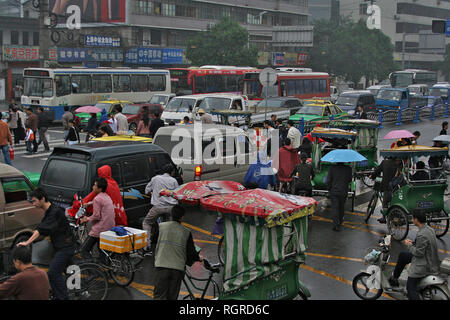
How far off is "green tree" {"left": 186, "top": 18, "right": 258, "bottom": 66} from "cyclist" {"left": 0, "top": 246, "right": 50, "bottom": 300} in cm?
5205

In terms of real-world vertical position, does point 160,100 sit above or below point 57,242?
above

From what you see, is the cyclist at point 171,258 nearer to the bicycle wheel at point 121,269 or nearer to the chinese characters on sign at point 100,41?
the bicycle wheel at point 121,269

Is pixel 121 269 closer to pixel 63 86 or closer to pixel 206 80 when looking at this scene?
pixel 63 86

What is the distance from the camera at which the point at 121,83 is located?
34.8 m

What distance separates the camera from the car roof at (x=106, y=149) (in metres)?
9.76

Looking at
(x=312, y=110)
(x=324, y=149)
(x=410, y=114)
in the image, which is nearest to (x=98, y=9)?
(x=410, y=114)

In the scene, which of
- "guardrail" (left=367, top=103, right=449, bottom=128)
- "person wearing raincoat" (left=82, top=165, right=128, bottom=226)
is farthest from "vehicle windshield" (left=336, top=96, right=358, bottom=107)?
"person wearing raincoat" (left=82, top=165, right=128, bottom=226)

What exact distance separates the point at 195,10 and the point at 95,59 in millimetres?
Answer: 20255

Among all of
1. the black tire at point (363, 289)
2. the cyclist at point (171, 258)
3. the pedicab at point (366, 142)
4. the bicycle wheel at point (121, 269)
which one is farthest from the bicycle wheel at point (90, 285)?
the pedicab at point (366, 142)

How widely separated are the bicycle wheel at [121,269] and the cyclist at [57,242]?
3.65 feet

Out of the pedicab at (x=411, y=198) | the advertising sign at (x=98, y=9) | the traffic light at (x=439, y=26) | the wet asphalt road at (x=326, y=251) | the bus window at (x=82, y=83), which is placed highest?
the advertising sign at (x=98, y=9)

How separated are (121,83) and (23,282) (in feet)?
98.7

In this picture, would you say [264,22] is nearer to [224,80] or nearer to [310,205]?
[224,80]

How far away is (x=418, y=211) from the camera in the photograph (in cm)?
724
